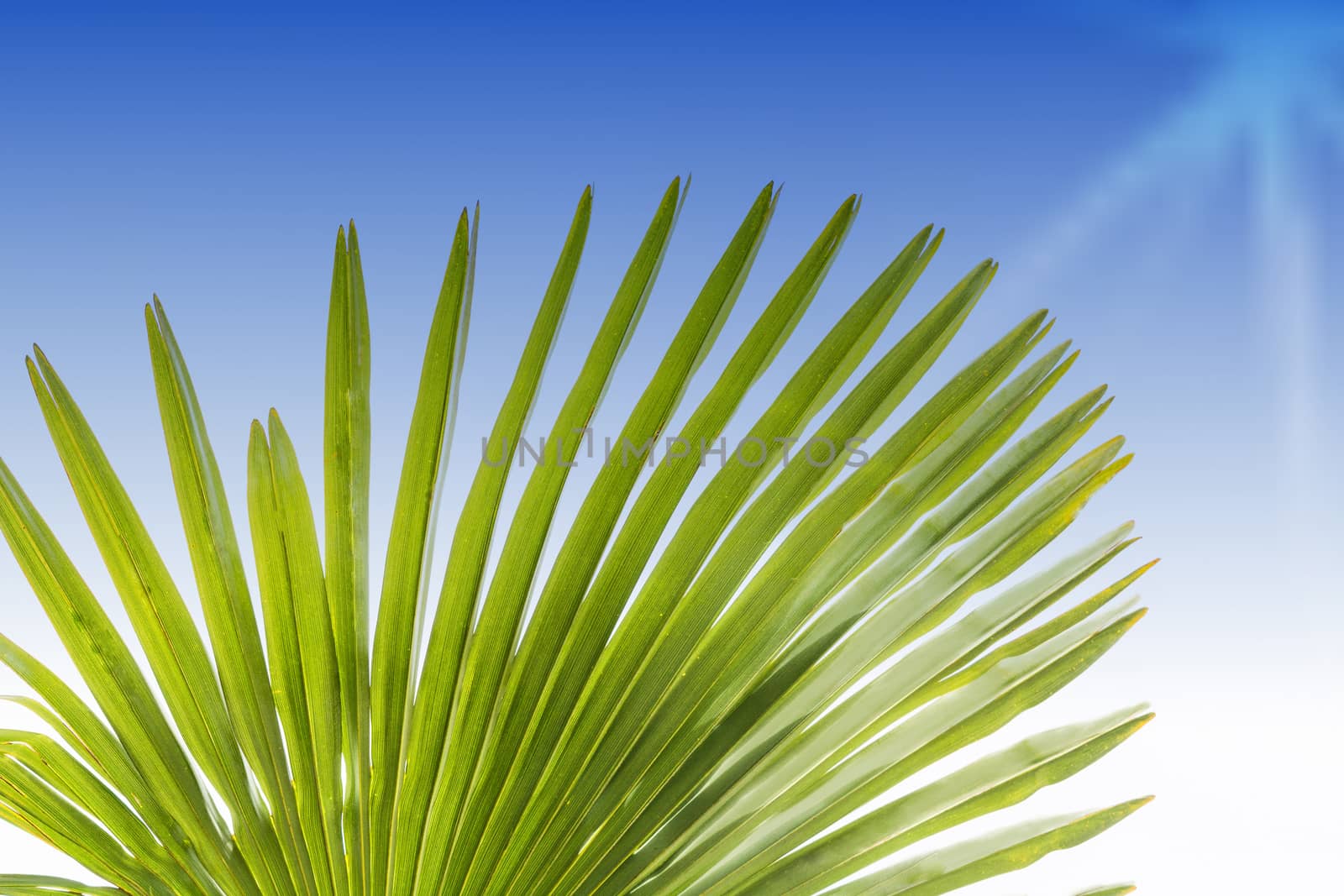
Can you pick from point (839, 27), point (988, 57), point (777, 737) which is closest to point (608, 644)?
point (777, 737)

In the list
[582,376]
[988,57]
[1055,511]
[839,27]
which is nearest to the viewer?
[582,376]

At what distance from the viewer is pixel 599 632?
2.17 ft

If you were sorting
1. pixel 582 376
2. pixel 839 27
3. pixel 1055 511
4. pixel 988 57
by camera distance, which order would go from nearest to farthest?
pixel 582 376 < pixel 1055 511 < pixel 839 27 < pixel 988 57

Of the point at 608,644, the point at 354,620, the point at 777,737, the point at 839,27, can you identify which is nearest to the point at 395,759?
the point at 354,620

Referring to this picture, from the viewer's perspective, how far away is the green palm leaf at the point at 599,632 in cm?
66

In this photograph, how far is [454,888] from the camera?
29.5 inches

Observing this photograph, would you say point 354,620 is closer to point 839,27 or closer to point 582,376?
point 582,376

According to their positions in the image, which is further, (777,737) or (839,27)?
(839,27)

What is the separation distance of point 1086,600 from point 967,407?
290mm

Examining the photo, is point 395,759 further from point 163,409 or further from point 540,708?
point 163,409

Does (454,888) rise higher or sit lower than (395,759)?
lower

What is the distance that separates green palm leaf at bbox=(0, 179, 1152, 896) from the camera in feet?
2.17

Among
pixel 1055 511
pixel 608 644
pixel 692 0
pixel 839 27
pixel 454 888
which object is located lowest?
pixel 454 888

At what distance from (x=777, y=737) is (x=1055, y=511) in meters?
0.36
